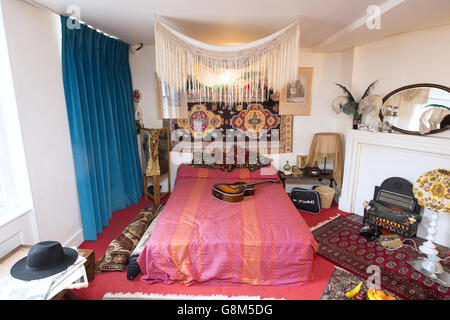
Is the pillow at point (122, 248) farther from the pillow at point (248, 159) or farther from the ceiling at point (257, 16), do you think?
the ceiling at point (257, 16)

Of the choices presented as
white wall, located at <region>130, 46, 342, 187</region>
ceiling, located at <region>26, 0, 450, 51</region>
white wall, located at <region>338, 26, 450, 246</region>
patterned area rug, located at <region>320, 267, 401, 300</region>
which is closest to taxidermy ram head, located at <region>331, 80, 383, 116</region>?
white wall, located at <region>338, 26, 450, 246</region>

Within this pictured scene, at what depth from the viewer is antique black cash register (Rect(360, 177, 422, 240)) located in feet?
9.08

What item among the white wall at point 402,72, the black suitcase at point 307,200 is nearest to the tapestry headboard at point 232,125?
the black suitcase at point 307,200

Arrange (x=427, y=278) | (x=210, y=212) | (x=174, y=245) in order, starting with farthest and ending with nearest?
(x=210, y=212)
(x=427, y=278)
(x=174, y=245)

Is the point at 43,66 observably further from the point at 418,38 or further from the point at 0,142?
the point at 418,38

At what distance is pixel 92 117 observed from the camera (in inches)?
108

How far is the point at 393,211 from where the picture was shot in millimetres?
2855

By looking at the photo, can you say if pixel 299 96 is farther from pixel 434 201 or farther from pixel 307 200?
pixel 434 201

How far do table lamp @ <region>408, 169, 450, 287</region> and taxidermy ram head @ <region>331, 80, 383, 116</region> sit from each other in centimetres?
114

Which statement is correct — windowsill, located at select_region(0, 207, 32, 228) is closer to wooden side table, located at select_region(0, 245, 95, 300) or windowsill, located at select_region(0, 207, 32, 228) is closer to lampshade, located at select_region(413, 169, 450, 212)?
wooden side table, located at select_region(0, 245, 95, 300)

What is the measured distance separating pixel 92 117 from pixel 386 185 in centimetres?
364

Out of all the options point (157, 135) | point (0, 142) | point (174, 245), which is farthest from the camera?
point (157, 135)

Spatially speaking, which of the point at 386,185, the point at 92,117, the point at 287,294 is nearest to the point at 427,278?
the point at 386,185

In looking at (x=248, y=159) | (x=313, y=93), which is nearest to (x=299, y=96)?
(x=313, y=93)
